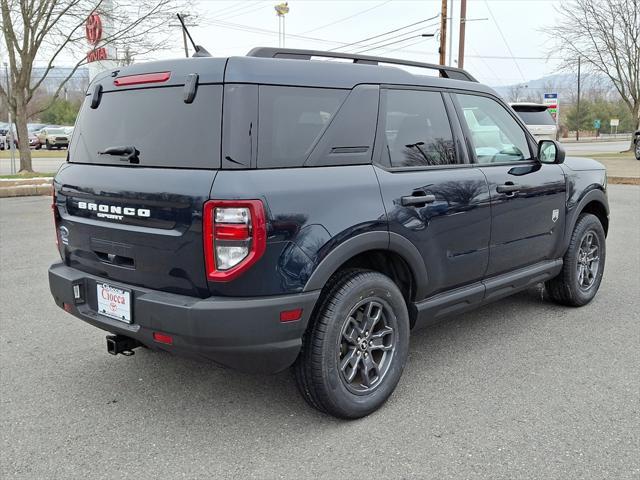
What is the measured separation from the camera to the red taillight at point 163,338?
2840 mm

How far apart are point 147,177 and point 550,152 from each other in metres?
3.01

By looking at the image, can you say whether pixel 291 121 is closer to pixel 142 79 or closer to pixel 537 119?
pixel 142 79

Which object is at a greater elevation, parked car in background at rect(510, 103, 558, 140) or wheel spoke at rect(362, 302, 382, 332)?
parked car in background at rect(510, 103, 558, 140)

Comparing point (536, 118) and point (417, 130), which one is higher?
point (536, 118)

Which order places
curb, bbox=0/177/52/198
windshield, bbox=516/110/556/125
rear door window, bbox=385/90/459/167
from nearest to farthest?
1. rear door window, bbox=385/90/459/167
2. curb, bbox=0/177/52/198
3. windshield, bbox=516/110/556/125

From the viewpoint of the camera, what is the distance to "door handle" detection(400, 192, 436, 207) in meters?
3.33

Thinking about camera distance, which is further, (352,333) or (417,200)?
(417,200)

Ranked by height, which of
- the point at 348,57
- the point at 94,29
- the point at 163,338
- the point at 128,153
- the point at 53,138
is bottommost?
the point at 163,338

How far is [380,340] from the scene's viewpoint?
3.34 meters

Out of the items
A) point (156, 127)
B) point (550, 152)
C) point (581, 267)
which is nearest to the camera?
point (156, 127)

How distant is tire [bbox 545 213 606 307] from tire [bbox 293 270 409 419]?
2.17 meters

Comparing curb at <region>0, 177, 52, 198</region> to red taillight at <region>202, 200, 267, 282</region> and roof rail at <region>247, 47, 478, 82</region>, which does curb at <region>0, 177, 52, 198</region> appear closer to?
roof rail at <region>247, 47, 478, 82</region>

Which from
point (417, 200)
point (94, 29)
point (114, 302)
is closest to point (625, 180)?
point (417, 200)

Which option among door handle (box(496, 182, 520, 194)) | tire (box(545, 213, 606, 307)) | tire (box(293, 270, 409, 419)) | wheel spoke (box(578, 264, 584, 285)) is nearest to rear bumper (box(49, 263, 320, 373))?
tire (box(293, 270, 409, 419))
